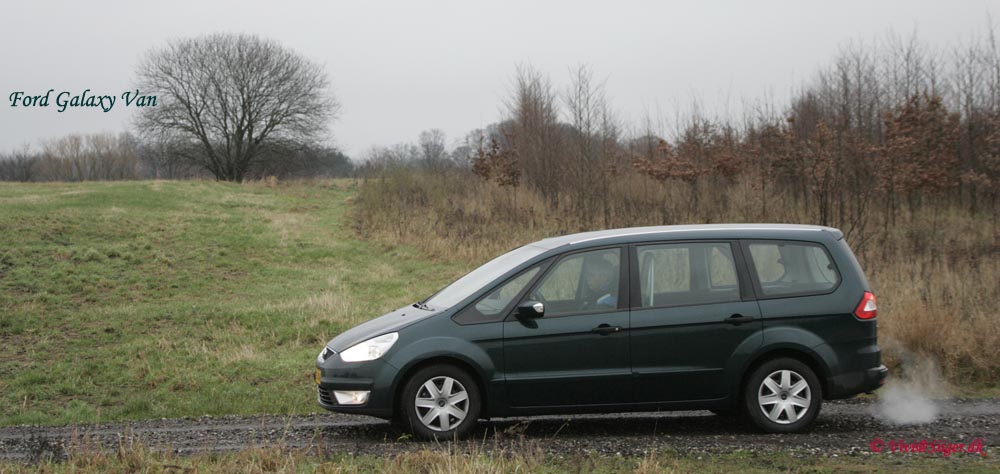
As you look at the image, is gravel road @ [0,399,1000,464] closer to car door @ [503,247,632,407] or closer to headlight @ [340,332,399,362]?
car door @ [503,247,632,407]

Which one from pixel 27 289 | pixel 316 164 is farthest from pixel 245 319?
pixel 316 164

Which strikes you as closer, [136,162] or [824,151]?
[824,151]

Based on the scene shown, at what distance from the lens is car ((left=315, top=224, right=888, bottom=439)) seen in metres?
7.02

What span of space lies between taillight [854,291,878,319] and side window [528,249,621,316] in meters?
2.06

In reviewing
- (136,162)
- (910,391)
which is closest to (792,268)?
(910,391)

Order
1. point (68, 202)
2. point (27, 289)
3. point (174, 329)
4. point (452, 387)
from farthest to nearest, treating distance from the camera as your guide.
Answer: point (68, 202), point (27, 289), point (174, 329), point (452, 387)

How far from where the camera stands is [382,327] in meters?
7.31

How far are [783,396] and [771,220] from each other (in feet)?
48.6

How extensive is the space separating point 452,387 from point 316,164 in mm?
57065

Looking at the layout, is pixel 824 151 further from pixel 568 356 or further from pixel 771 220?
pixel 568 356

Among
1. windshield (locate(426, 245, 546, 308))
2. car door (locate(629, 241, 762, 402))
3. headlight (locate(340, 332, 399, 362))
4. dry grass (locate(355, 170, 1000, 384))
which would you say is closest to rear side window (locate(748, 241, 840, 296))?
car door (locate(629, 241, 762, 402))

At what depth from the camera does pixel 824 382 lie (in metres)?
7.22

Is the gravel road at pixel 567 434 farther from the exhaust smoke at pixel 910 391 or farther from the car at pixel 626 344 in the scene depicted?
the car at pixel 626 344

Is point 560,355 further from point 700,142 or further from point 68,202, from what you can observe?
point 68,202
